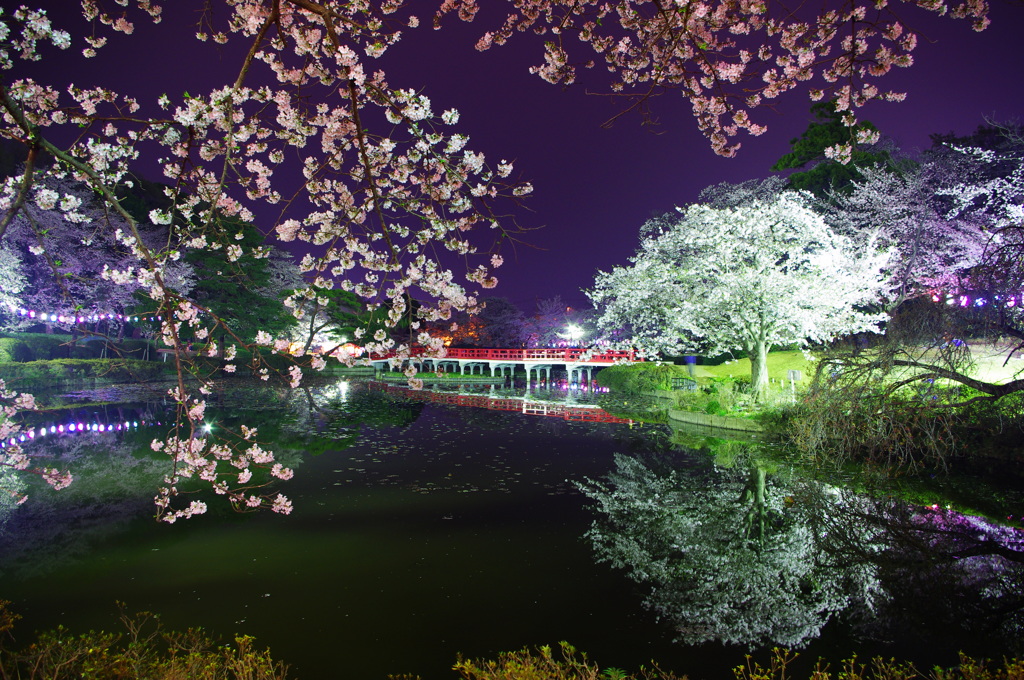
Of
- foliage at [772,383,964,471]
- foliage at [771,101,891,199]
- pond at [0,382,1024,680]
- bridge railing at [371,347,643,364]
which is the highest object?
foliage at [771,101,891,199]

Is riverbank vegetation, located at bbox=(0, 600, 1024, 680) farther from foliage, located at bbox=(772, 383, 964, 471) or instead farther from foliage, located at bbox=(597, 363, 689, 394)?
foliage, located at bbox=(597, 363, 689, 394)

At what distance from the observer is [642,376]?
2931cm

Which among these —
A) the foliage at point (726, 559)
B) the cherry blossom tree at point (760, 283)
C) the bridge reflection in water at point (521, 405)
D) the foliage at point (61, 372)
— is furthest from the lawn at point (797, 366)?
the foliage at point (61, 372)

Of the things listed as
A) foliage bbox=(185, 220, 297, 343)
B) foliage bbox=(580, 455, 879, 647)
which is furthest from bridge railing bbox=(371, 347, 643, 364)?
foliage bbox=(580, 455, 879, 647)

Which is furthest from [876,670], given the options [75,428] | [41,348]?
[41,348]

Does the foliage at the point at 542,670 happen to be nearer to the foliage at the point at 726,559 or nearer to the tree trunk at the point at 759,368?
the foliage at the point at 726,559

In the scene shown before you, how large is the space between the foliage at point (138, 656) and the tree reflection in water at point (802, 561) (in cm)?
435

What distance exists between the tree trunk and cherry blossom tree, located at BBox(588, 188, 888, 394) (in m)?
0.04

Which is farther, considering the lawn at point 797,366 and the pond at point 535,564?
the lawn at point 797,366

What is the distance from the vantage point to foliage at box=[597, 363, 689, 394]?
27734 millimetres

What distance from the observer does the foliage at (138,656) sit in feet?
14.3

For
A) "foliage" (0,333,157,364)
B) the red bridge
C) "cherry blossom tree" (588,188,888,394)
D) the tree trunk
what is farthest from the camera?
the red bridge

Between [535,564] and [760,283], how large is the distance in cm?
1494

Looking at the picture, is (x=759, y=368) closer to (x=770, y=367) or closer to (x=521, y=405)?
(x=770, y=367)
